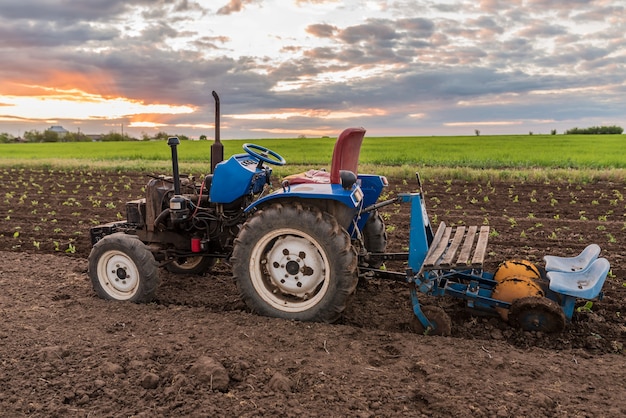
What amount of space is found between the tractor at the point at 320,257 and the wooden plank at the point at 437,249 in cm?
1

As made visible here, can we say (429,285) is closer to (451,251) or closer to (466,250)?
(451,251)

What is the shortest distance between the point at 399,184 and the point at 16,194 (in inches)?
409

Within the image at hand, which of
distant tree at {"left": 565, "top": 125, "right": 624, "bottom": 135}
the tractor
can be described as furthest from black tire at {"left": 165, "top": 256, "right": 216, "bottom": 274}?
distant tree at {"left": 565, "top": 125, "right": 624, "bottom": 135}

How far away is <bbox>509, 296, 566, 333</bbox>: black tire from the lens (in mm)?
4117

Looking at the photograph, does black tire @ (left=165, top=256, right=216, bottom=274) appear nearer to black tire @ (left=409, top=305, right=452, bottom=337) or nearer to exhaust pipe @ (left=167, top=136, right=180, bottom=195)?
exhaust pipe @ (left=167, top=136, right=180, bottom=195)

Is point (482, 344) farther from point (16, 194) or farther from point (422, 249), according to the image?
point (16, 194)

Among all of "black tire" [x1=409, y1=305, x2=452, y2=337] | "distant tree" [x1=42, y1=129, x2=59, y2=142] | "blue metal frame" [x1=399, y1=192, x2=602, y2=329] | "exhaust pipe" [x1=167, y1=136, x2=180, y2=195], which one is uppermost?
"distant tree" [x1=42, y1=129, x2=59, y2=142]

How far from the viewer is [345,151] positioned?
4.40 meters

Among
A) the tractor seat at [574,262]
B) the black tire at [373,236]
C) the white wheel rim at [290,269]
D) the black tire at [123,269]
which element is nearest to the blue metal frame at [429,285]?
the tractor seat at [574,262]

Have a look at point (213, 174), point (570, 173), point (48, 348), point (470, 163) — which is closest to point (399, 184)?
point (570, 173)

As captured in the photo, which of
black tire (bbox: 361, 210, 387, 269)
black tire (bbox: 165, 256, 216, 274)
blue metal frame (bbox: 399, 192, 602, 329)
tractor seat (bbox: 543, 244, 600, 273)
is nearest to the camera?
blue metal frame (bbox: 399, 192, 602, 329)

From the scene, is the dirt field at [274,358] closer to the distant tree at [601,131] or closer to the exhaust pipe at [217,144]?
the exhaust pipe at [217,144]

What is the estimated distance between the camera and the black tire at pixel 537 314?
4.12 meters

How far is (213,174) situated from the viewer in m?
5.03
